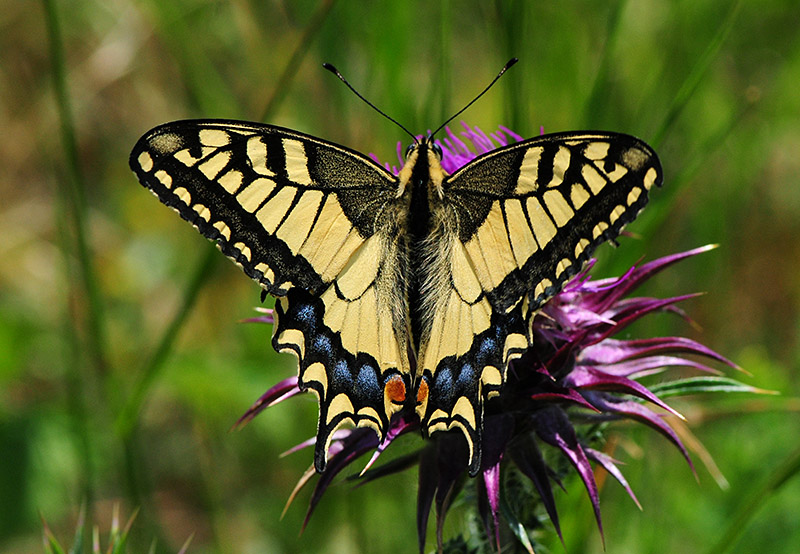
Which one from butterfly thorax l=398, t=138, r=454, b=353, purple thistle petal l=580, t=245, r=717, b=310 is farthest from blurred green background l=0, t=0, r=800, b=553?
butterfly thorax l=398, t=138, r=454, b=353

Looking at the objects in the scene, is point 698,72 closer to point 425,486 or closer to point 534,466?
point 534,466

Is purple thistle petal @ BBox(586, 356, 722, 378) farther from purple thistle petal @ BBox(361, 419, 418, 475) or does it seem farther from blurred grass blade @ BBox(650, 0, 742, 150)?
blurred grass blade @ BBox(650, 0, 742, 150)

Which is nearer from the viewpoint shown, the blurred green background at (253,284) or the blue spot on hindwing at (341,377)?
the blue spot on hindwing at (341,377)

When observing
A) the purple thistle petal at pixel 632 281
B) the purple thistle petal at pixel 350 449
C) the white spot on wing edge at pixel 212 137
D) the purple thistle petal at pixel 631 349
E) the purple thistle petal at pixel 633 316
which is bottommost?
the purple thistle petal at pixel 350 449

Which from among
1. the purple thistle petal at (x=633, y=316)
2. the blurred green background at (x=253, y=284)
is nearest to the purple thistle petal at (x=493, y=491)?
the purple thistle petal at (x=633, y=316)

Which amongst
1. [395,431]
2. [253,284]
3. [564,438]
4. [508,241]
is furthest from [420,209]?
[253,284]

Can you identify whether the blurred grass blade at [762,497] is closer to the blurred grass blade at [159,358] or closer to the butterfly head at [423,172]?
the butterfly head at [423,172]

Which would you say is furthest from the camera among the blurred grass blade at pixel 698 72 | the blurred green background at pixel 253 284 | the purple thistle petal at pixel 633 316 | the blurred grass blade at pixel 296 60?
the blurred green background at pixel 253 284
